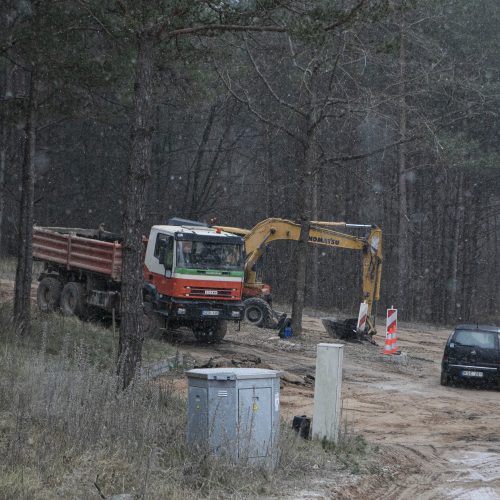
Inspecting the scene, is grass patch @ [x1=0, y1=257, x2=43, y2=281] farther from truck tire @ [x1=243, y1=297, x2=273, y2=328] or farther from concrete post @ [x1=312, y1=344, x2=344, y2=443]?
concrete post @ [x1=312, y1=344, x2=344, y2=443]

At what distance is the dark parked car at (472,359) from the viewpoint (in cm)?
2088

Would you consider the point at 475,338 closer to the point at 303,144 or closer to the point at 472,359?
the point at 472,359

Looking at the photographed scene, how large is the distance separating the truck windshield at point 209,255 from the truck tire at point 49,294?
5.46 metres

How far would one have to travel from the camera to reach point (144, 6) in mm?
11773

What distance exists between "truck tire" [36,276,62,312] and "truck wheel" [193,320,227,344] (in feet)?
15.5

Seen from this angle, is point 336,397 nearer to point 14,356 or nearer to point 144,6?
point 14,356

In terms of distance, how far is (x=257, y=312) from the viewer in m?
29.1

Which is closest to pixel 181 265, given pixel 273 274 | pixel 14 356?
pixel 14 356

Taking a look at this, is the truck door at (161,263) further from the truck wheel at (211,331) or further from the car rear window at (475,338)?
the car rear window at (475,338)

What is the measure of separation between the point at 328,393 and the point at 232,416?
233cm

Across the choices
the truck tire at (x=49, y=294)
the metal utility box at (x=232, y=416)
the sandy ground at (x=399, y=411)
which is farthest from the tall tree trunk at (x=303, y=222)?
the metal utility box at (x=232, y=416)

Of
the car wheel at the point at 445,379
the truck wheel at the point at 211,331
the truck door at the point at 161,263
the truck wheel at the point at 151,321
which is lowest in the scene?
the car wheel at the point at 445,379

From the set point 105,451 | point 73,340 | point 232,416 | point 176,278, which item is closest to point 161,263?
point 176,278

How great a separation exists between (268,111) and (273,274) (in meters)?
10.6
